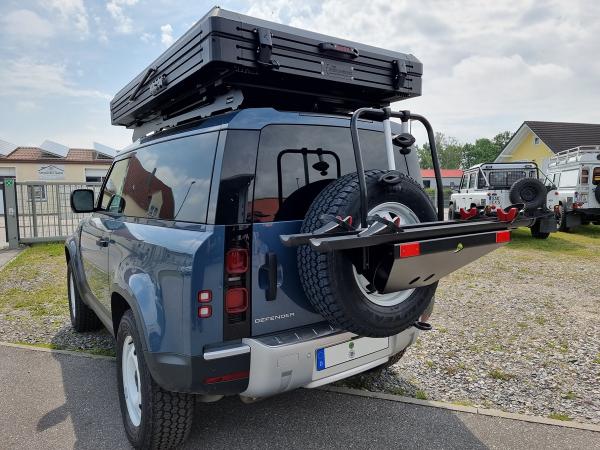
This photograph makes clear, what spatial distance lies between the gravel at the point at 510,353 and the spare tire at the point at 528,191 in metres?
4.57

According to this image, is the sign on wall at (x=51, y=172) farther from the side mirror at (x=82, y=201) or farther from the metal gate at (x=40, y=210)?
the side mirror at (x=82, y=201)

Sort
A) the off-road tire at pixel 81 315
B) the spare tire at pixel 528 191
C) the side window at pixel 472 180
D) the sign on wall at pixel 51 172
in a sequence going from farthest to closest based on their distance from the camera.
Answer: the sign on wall at pixel 51 172
the side window at pixel 472 180
the spare tire at pixel 528 191
the off-road tire at pixel 81 315

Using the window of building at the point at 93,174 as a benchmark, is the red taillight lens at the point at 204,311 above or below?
below

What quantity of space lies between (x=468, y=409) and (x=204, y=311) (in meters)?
2.08

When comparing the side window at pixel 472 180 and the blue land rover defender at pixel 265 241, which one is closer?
the blue land rover defender at pixel 265 241

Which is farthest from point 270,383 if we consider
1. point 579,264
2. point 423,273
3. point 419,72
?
point 579,264

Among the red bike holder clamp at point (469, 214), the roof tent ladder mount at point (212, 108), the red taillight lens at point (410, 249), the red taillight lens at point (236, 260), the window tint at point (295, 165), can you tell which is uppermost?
the roof tent ladder mount at point (212, 108)

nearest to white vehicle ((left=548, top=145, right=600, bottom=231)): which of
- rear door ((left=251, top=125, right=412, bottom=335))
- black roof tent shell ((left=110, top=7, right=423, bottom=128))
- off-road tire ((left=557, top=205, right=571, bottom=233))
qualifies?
off-road tire ((left=557, top=205, right=571, bottom=233))

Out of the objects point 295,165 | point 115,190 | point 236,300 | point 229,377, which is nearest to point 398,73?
point 295,165

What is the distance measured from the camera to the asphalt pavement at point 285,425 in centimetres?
→ 257

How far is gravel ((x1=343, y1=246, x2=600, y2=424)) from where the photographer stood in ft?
10.3

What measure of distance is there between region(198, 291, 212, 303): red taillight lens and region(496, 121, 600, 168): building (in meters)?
27.2

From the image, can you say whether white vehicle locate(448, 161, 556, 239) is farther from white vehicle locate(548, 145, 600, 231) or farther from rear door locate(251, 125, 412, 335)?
rear door locate(251, 125, 412, 335)

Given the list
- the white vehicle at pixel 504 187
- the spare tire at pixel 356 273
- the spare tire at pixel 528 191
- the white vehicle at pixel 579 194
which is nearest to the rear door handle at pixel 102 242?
the spare tire at pixel 356 273
